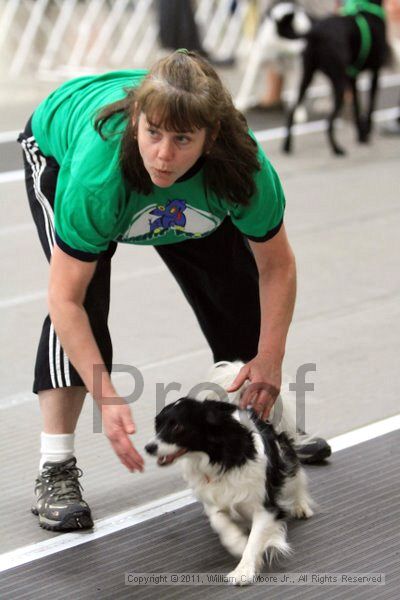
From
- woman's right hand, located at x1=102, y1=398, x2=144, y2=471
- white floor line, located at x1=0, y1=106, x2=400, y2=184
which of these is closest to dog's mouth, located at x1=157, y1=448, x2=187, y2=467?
woman's right hand, located at x1=102, y1=398, x2=144, y2=471

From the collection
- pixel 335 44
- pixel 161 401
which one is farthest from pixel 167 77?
pixel 335 44

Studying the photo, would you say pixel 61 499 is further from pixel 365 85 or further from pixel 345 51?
pixel 365 85

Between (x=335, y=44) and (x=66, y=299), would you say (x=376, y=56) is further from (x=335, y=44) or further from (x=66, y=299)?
(x=66, y=299)

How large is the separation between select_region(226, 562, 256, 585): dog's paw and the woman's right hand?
0.38m

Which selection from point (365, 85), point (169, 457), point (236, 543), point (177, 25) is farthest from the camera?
point (365, 85)

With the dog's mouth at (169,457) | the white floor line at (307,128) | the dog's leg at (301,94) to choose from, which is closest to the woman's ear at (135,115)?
the dog's mouth at (169,457)

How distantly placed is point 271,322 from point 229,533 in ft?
1.69

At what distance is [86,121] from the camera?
2271 mm

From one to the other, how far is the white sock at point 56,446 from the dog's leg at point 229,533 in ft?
1.46

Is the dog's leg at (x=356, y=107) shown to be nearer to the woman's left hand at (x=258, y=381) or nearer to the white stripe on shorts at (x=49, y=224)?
the white stripe on shorts at (x=49, y=224)

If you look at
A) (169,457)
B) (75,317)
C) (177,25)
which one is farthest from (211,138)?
(177,25)

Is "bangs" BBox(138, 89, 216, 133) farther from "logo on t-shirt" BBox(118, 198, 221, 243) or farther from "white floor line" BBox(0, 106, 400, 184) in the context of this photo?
"white floor line" BBox(0, 106, 400, 184)

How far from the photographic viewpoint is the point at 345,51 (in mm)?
6820

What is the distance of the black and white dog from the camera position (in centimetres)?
219
